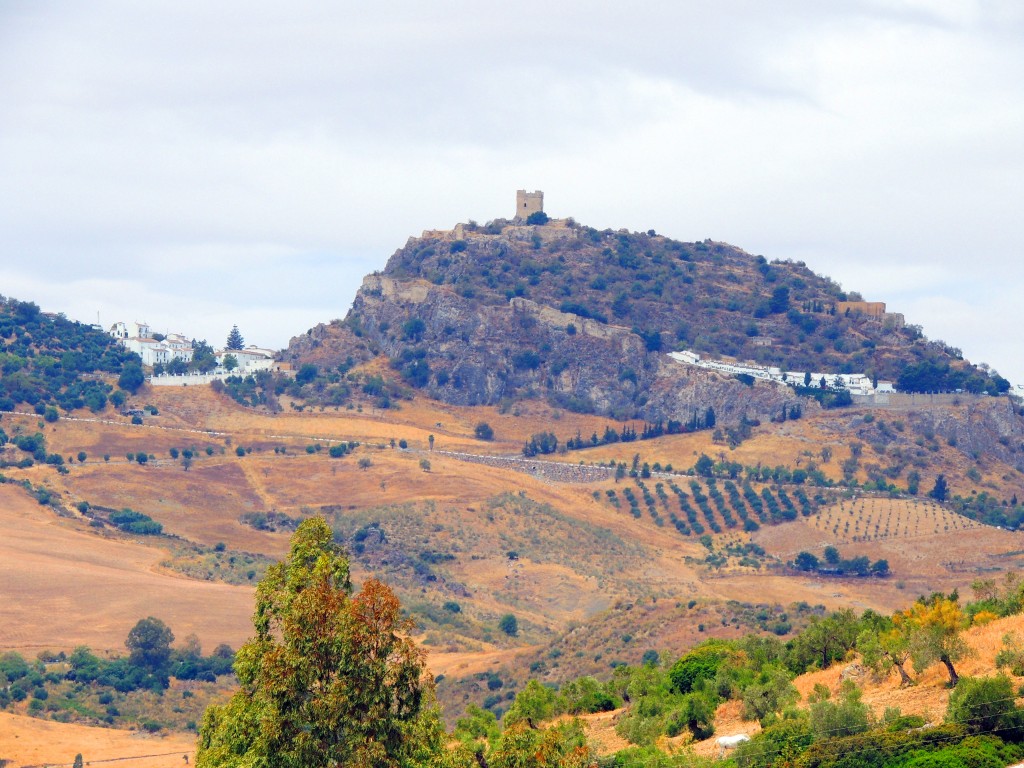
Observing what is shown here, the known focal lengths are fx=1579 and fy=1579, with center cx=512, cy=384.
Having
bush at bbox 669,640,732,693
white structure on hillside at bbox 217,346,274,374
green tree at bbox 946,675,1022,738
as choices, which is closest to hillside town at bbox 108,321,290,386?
white structure on hillside at bbox 217,346,274,374

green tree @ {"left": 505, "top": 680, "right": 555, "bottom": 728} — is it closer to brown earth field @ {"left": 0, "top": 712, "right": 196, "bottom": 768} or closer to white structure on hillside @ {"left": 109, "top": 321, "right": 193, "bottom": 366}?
brown earth field @ {"left": 0, "top": 712, "right": 196, "bottom": 768}

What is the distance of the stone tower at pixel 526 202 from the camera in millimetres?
158375

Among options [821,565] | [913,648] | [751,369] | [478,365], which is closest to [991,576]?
[821,565]

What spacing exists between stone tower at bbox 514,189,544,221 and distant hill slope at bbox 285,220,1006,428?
4.19 m

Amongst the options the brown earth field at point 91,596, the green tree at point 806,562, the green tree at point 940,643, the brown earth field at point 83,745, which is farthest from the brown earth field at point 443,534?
the green tree at point 940,643

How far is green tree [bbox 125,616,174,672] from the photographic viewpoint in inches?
2798

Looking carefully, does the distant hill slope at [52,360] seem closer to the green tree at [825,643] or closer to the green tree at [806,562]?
the green tree at [806,562]

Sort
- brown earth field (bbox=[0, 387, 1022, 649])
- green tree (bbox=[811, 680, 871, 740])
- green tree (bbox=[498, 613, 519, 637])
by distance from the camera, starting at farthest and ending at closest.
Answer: brown earth field (bbox=[0, 387, 1022, 649]) < green tree (bbox=[498, 613, 519, 637]) < green tree (bbox=[811, 680, 871, 740])

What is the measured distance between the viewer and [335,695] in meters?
23.6

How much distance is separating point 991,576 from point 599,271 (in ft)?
207

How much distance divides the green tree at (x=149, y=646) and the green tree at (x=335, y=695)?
159ft

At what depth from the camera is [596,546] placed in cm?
9819

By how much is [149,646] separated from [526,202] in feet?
309

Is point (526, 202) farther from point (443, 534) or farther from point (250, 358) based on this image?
point (443, 534)
